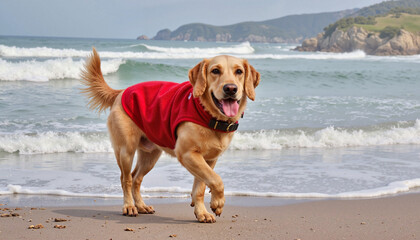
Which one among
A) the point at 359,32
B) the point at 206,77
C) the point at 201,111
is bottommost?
the point at 359,32

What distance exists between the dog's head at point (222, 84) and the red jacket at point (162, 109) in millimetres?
120

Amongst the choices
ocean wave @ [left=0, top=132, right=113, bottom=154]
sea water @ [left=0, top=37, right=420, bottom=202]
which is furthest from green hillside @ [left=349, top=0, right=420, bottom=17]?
ocean wave @ [left=0, top=132, right=113, bottom=154]

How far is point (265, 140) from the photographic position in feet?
30.3

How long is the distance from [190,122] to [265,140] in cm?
534

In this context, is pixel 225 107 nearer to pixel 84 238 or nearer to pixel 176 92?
pixel 176 92

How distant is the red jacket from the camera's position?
407 centimetres

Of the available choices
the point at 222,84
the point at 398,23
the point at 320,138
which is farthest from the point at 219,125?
the point at 398,23

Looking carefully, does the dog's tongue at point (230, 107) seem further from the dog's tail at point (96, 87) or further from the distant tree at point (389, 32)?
the distant tree at point (389, 32)

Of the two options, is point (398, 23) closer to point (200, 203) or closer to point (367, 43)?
point (367, 43)

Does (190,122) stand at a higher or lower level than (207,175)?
higher

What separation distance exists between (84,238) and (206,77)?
5.05 feet

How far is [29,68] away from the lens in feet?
64.8

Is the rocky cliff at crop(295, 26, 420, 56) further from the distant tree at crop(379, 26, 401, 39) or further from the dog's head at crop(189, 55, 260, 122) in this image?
the dog's head at crop(189, 55, 260, 122)

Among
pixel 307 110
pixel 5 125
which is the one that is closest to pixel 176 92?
pixel 5 125
